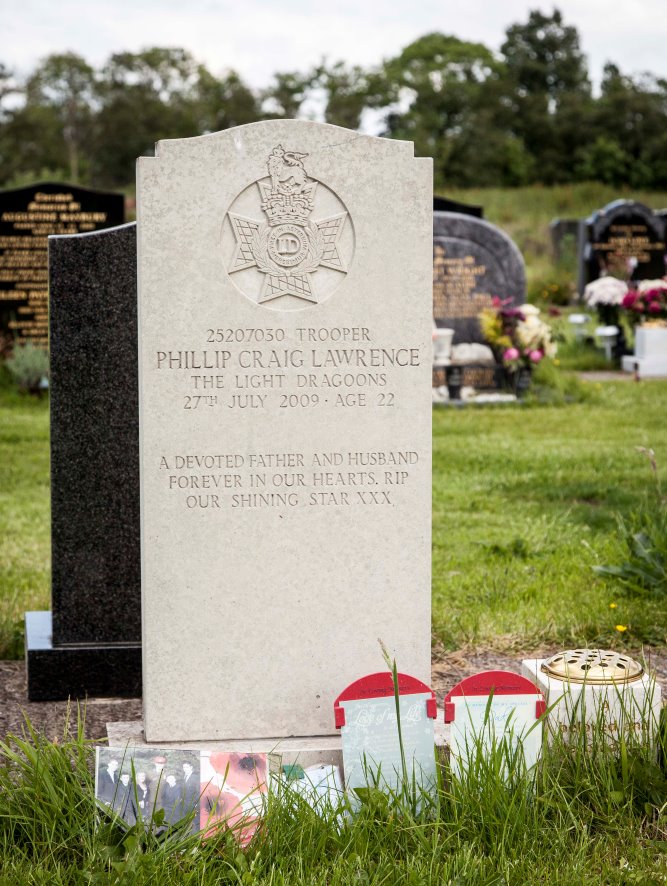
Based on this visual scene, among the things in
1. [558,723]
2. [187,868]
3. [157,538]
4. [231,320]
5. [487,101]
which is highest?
[487,101]

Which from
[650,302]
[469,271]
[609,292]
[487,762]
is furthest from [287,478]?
[609,292]

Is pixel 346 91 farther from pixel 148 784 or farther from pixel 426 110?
pixel 148 784

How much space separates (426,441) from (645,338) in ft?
36.7

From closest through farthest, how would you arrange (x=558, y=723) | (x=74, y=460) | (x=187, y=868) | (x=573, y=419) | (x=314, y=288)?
(x=187, y=868)
(x=558, y=723)
(x=314, y=288)
(x=74, y=460)
(x=573, y=419)

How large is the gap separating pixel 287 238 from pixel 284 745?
1565mm

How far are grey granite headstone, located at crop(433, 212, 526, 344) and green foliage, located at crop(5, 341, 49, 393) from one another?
4.33 meters

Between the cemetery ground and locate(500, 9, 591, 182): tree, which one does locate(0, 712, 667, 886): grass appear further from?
locate(500, 9, 591, 182): tree

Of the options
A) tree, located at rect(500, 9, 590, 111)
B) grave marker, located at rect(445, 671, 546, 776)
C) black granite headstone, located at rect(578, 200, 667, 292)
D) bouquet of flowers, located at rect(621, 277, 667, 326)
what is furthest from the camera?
tree, located at rect(500, 9, 590, 111)

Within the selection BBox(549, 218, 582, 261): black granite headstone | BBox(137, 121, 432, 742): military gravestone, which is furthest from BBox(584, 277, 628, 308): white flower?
BBox(137, 121, 432, 742): military gravestone

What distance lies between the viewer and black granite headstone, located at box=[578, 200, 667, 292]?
17828 mm

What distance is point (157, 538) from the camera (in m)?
3.38

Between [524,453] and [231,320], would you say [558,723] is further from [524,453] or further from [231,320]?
[524,453]

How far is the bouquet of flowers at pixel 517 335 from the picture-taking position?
1142cm

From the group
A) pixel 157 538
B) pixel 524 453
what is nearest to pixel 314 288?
pixel 157 538
